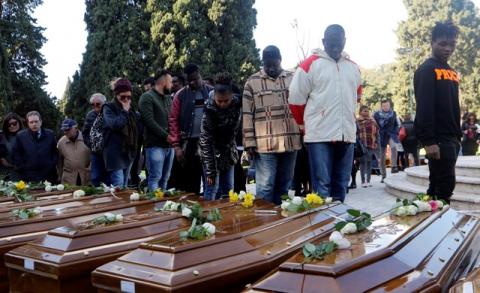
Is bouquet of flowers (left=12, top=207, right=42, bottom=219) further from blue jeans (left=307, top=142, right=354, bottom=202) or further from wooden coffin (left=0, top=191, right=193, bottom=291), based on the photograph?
blue jeans (left=307, top=142, right=354, bottom=202)

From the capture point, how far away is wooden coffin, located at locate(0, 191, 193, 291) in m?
2.68

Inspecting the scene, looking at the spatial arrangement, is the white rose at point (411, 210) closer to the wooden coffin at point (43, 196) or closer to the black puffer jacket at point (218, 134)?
the black puffer jacket at point (218, 134)

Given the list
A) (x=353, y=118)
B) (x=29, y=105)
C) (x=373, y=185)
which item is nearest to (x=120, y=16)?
(x=29, y=105)

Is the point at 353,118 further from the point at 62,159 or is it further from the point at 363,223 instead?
the point at 62,159

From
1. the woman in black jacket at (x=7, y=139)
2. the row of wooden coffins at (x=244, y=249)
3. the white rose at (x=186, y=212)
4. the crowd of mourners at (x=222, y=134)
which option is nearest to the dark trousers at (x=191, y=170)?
the crowd of mourners at (x=222, y=134)

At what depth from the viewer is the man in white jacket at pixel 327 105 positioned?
151 inches

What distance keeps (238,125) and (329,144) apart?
0.99m

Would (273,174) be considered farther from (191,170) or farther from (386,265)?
(386,265)

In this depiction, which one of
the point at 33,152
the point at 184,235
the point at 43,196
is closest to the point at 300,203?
the point at 184,235

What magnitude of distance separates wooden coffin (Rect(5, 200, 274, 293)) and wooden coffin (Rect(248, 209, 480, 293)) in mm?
902

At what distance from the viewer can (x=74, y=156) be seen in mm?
6156

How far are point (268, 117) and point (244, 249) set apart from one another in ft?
7.18

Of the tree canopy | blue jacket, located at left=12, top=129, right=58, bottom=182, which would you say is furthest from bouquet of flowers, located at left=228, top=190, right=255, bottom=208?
the tree canopy

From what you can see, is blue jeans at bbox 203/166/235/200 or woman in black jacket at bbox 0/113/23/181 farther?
woman in black jacket at bbox 0/113/23/181
